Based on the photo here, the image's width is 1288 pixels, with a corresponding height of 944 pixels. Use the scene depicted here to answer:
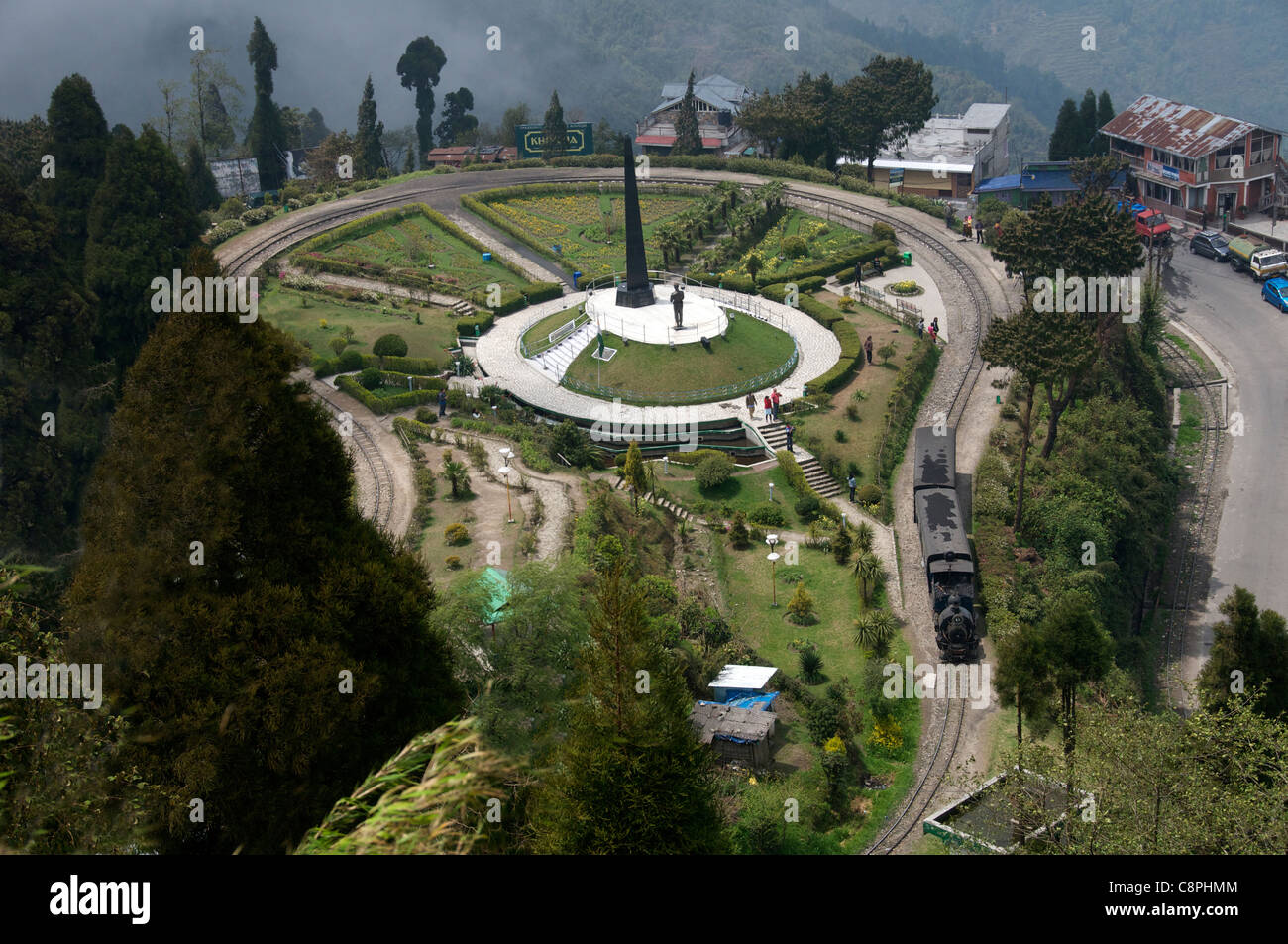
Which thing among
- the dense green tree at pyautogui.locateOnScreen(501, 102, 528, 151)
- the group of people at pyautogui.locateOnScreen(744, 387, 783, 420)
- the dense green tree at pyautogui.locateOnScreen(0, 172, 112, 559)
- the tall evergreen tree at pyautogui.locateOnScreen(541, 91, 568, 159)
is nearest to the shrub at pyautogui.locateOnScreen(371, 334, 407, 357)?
the dense green tree at pyautogui.locateOnScreen(0, 172, 112, 559)

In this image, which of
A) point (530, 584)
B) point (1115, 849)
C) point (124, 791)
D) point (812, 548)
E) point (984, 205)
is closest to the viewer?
point (124, 791)

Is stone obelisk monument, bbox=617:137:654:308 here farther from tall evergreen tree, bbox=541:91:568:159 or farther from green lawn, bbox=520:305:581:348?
tall evergreen tree, bbox=541:91:568:159

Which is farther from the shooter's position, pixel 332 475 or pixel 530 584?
pixel 530 584

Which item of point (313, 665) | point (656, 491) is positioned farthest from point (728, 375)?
point (313, 665)

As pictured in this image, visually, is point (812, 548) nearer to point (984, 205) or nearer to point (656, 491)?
point (656, 491)

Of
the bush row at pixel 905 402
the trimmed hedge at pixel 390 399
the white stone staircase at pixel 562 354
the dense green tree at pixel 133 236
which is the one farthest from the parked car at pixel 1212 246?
the dense green tree at pixel 133 236

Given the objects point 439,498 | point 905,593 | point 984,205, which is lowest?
point 905,593

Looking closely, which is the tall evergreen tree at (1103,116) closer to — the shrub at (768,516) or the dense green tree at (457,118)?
the shrub at (768,516)
